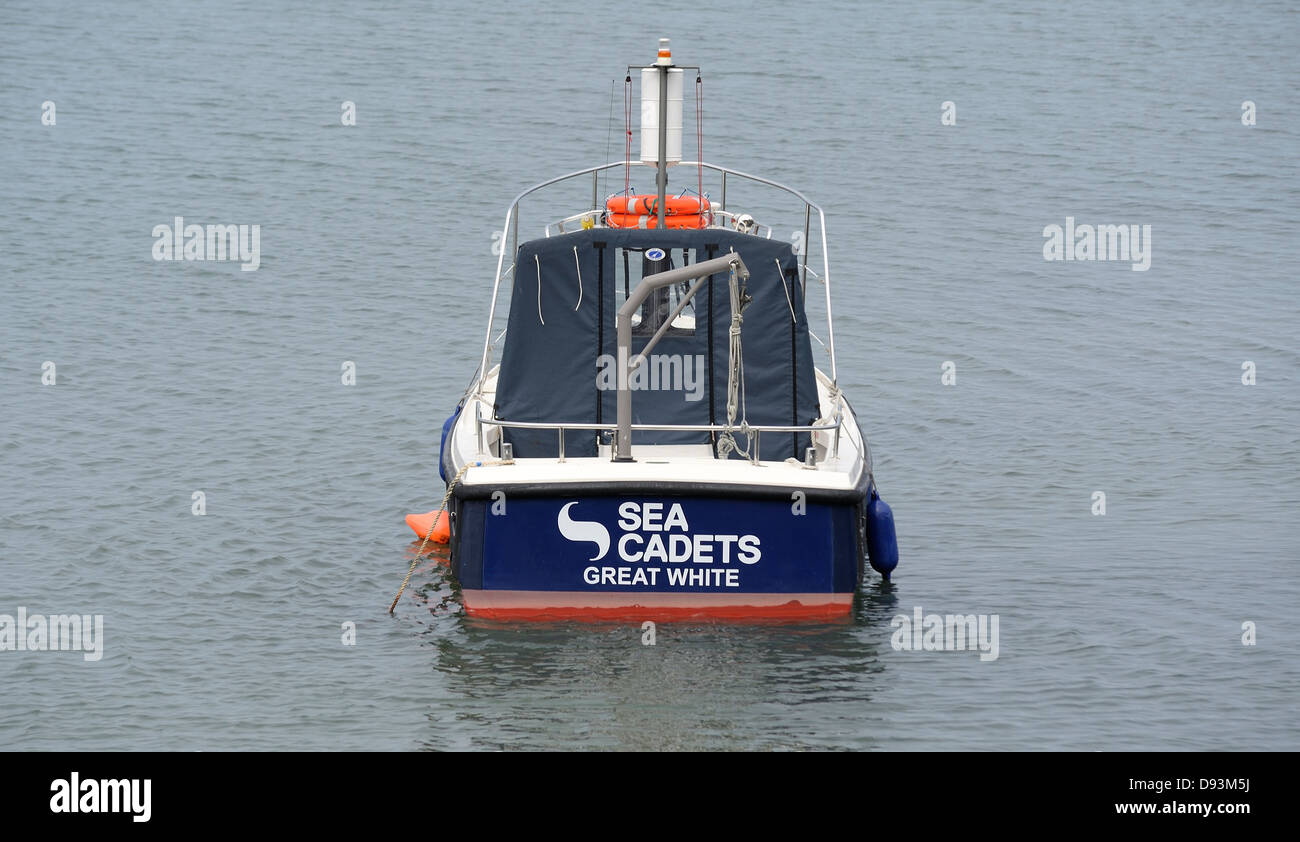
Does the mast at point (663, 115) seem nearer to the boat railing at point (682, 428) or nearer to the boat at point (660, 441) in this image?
the boat at point (660, 441)

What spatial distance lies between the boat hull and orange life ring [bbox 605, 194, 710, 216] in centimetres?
325

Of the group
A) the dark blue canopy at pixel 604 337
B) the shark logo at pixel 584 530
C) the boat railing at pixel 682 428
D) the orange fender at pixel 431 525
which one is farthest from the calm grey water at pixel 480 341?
the dark blue canopy at pixel 604 337

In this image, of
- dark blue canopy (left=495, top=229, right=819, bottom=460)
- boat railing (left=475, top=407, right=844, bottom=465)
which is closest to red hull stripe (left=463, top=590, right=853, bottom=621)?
boat railing (left=475, top=407, right=844, bottom=465)

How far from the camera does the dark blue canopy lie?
14.6 meters

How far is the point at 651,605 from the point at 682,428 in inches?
53.6

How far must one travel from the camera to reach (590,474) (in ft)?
43.8

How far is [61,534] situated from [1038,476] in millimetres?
9758

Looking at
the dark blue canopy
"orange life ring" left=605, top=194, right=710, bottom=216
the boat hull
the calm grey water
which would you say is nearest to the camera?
the calm grey water

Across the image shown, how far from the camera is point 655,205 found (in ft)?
51.0

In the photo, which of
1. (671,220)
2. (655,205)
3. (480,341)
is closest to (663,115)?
(655,205)

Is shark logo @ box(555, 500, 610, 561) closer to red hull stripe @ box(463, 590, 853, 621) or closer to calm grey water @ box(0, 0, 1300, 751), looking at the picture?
red hull stripe @ box(463, 590, 853, 621)

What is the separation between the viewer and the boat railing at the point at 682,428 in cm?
1360

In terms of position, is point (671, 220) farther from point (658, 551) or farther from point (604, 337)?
point (658, 551)

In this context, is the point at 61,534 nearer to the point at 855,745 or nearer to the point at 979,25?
the point at 855,745
